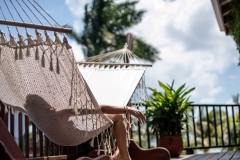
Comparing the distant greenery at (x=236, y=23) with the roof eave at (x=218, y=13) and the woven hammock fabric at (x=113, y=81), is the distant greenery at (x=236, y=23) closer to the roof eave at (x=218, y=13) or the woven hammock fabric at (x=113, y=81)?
the roof eave at (x=218, y=13)

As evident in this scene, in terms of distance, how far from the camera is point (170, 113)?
18.0 feet

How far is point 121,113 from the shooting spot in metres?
3.41

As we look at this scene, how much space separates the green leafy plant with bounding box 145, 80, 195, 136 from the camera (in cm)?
545

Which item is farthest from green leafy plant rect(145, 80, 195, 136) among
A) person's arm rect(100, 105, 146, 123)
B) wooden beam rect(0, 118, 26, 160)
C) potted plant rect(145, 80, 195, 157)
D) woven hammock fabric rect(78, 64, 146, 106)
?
wooden beam rect(0, 118, 26, 160)

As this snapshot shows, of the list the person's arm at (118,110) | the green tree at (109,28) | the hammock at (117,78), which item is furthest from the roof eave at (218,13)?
the green tree at (109,28)

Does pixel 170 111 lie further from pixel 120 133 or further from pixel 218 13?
pixel 120 133

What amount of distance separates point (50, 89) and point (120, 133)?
59 cm

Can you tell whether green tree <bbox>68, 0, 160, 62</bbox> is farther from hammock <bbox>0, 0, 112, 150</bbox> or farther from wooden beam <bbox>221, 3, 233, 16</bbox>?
hammock <bbox>0, 0, 112, 150</bbox>

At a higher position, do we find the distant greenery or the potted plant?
the distant greenery

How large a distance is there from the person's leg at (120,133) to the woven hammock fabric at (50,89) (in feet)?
0.30

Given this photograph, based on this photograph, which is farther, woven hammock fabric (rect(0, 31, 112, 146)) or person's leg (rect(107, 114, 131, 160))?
person's leg (rect(107, 114, 131, 160))

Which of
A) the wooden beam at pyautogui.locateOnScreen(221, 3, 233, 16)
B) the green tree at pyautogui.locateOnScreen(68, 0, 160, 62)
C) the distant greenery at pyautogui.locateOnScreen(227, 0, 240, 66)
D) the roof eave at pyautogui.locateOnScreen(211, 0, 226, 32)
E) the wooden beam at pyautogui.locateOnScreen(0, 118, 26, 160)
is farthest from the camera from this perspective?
the green tree at pyautogui.locateOnScreen(68, 0, 160, 62)

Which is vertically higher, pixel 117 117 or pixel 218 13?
pixel 218 13

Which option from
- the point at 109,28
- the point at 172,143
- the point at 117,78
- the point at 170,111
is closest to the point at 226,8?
the point at 170,111
